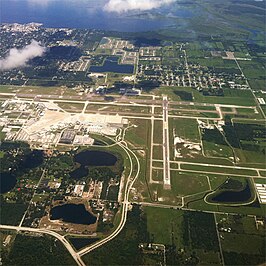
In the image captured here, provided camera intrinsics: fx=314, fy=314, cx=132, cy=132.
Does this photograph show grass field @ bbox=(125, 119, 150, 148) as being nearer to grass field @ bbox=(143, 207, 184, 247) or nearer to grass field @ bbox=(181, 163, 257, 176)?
grass field @ bbox=(181, 163, 257, 176)

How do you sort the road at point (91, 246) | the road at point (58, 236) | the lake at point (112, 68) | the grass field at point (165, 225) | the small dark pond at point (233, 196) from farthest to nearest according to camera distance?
the lake at point (112, 68), the small dark pond at point (233, 196), the grass field at point (165, 225), the road at point (91, 246), the road at point (58, 236)

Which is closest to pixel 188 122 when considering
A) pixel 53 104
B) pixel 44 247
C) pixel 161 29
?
pixel 53 104

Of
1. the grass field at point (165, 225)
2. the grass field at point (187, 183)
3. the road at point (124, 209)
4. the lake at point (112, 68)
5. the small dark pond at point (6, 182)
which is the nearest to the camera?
the road at point (124, 209)

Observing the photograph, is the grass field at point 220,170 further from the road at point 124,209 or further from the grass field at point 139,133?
the grass field at point 139,133

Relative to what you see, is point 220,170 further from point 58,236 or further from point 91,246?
point 58,236

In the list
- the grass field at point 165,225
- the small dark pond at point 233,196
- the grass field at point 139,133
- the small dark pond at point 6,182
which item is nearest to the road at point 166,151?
the grass field at point 139,133

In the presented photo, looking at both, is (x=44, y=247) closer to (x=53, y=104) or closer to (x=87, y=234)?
(x=87, y=234)
